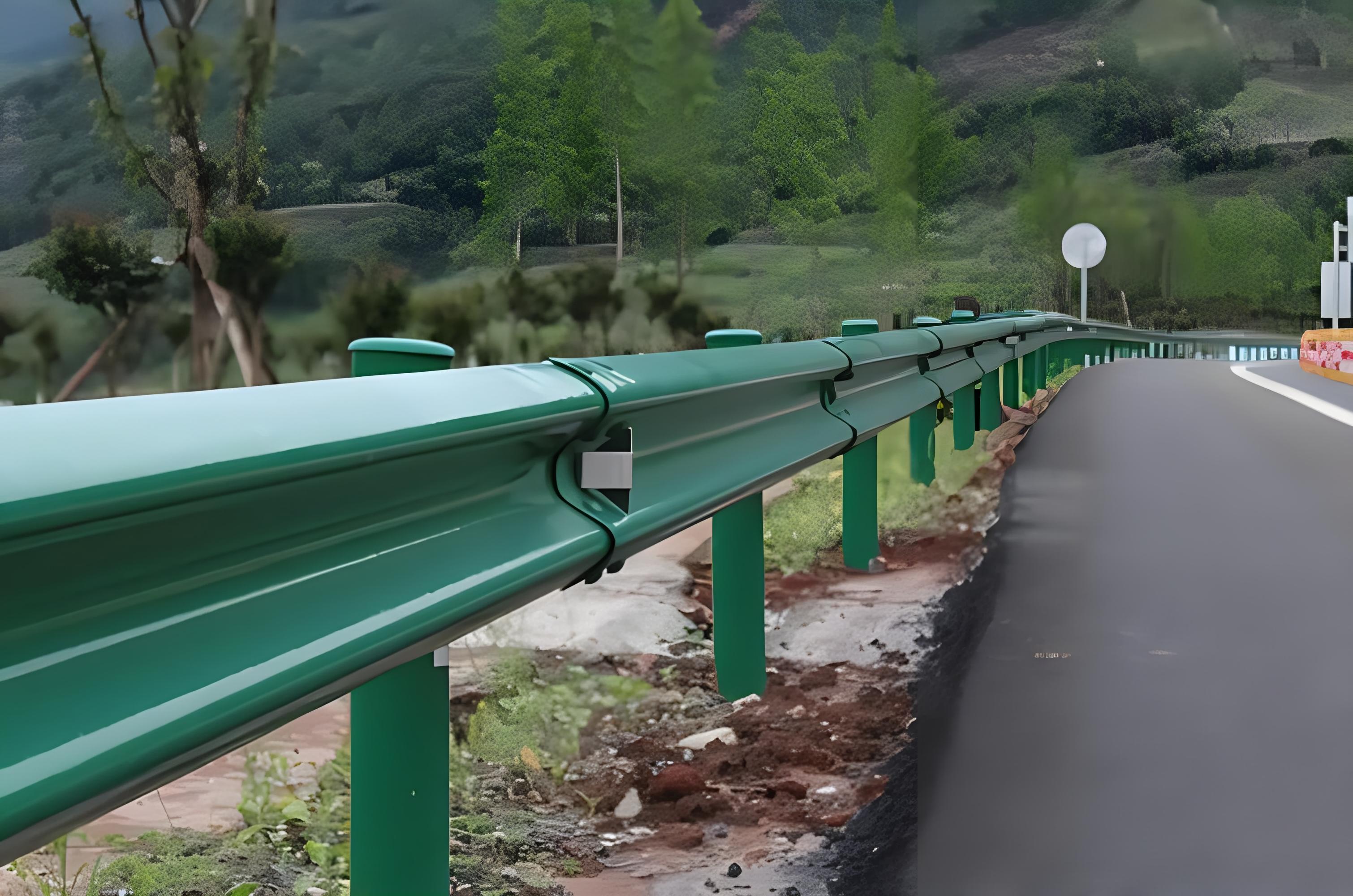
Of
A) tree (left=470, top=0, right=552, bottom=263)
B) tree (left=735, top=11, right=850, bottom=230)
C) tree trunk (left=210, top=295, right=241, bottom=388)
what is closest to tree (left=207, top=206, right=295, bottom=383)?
tree trunk (left=210, top=295, right=241, bottom=388)

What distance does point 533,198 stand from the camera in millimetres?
55469

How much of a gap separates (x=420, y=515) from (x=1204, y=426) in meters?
9.03

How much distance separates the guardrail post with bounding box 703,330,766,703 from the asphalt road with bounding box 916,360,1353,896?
1.63 ft

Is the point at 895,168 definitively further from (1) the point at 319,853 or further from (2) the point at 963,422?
(1) the point at 319,853

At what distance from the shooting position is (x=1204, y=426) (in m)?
9.15

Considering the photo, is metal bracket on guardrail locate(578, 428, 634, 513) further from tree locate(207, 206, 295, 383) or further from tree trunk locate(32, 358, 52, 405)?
tree locate(207, 206, 295, 383)

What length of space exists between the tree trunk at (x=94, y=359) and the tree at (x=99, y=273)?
5 centimetres

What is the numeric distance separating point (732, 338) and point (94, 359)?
27.6 meters

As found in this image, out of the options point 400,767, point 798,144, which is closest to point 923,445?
point 400,767

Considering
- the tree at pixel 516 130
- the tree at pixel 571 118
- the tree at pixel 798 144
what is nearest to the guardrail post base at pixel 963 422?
the tree at pixel 516 130

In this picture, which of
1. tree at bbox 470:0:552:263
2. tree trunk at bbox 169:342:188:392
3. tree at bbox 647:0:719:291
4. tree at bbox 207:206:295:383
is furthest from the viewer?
tree at bbox 647:0:719:291

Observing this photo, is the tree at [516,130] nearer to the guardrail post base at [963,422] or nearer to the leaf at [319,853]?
the guardrail post base at [963,422]

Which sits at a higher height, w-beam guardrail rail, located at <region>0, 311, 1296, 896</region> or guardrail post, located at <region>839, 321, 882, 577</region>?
w-beam guardrail rail, located at <region>0, 311, 1296, 896</region>

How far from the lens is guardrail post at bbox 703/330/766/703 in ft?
9.38
